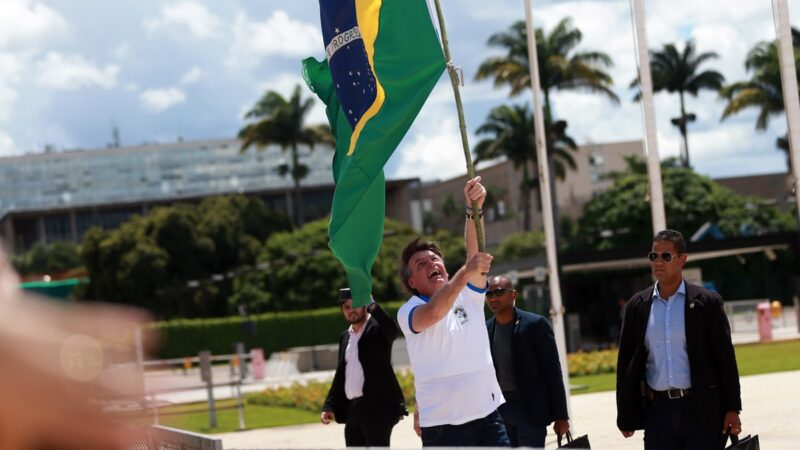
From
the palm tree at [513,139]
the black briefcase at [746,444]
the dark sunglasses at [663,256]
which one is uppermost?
the palm tree at [513,139]

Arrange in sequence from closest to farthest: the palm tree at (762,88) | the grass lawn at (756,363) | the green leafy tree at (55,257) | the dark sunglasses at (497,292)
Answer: the dark sunglasses at (497,292) → the grass lawn at (756,363) → the palm tree at (762,88) → the green leafy tree at (55,257)

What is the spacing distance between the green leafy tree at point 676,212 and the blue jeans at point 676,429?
62.6 metres

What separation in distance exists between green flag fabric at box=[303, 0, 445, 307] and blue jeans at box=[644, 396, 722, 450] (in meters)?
2.00

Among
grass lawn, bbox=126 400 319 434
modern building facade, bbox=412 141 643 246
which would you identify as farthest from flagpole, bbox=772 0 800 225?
modern building facade, bbox=412 141 643 246

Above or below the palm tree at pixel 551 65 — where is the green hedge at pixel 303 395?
below

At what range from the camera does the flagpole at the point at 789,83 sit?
401 inches

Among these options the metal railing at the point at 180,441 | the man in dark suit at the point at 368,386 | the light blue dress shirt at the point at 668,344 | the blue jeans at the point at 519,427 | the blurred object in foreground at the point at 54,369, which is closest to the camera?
the blurred object in foreground at the point at 54,369

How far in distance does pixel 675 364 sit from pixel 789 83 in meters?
4.15

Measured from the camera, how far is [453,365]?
6.53m

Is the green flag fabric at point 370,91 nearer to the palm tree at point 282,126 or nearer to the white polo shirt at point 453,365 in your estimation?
the white polo shirt at point 453,365

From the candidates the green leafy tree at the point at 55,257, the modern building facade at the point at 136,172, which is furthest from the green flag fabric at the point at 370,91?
the modern building facade at the point at 136,172

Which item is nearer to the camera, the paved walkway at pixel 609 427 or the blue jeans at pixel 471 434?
the blue jeans at pixel 471 434

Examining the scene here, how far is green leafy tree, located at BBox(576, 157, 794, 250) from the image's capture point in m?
71.8

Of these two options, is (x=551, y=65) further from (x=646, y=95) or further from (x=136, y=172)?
(x=136, y=172)
